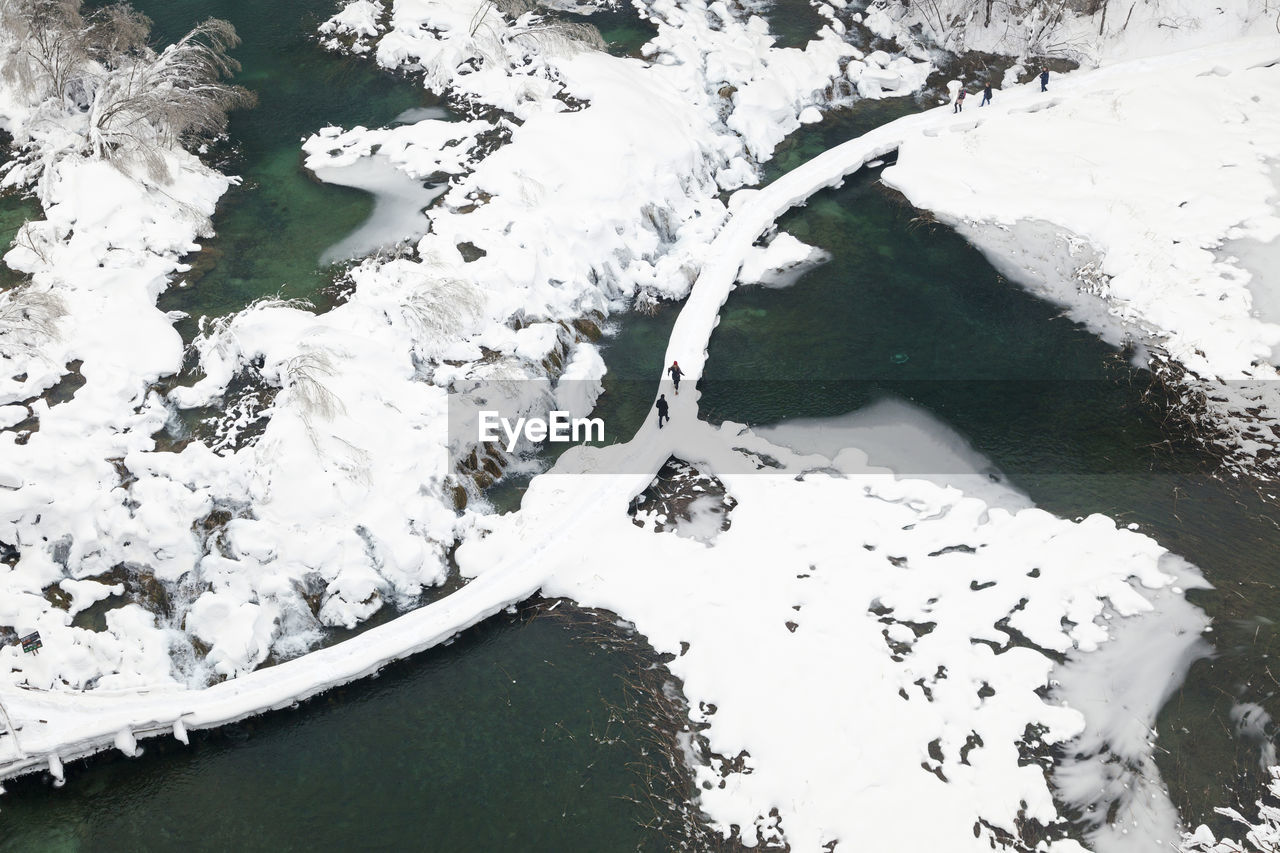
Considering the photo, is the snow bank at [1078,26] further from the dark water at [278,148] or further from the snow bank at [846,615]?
the snow bank at [846,615]

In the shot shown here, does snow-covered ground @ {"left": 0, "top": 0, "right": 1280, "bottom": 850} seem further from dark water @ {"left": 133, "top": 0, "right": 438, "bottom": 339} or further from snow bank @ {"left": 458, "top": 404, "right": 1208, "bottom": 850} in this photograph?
dark water @ {"left": 133, "top": 0, "right": 438, "bottom": 339}

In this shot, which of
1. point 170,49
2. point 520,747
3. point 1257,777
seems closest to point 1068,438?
point 1257,777

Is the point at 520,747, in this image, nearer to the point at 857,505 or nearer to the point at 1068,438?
the point at 857,505

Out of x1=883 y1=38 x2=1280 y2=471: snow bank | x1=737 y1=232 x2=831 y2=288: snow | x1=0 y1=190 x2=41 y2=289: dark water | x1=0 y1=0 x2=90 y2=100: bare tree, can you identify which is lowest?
x1=737 y1=232 x2=831 y2=288: snow

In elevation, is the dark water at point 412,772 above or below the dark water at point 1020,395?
below
